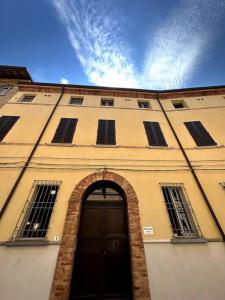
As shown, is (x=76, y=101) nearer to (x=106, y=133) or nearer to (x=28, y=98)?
(x=28, y=98)

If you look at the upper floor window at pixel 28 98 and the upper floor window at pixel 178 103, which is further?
the upper floor window at pixel 178 103

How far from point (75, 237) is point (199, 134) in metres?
6.94

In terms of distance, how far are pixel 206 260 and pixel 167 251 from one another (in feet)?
3.41

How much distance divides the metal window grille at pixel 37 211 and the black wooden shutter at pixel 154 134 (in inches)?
177

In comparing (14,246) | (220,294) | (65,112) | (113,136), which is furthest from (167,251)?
(65,112)

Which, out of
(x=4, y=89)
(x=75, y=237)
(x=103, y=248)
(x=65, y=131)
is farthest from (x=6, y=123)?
(x=103, y=248)

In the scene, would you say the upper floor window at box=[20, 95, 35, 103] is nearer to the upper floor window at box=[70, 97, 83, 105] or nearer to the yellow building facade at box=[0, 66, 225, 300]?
the yellow building facade at box=[0, 66, 225, 300]

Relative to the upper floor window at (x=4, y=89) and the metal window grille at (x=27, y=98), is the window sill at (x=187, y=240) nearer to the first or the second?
the metal window grille at (x=27, y=98)

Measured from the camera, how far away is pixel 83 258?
4.96 m

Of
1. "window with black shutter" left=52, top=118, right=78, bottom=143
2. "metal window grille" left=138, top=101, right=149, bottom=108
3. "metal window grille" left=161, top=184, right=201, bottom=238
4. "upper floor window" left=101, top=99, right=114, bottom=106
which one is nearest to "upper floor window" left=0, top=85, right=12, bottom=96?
"window with black shutter" left=52, top=118, right=78, bottom=143

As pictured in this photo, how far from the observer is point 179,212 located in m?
5.67

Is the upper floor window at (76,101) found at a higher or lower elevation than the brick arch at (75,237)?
higher

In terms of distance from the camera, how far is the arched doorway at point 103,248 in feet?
15.0

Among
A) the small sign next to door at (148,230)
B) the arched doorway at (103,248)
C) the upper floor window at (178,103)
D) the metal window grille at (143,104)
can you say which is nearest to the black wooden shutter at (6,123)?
the arched doorway at (103,248)
